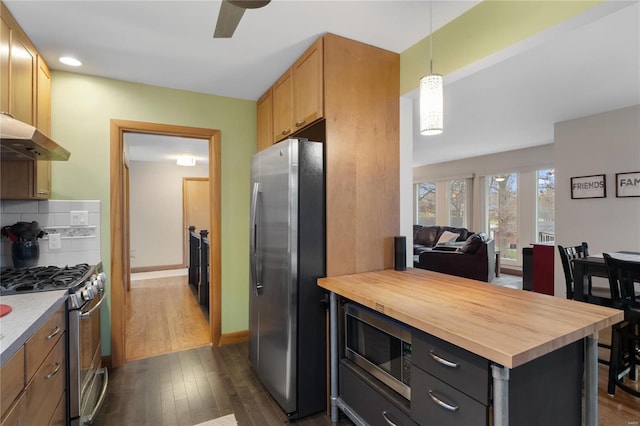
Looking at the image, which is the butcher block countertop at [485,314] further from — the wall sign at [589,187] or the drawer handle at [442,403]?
the wall sign at [589,187]

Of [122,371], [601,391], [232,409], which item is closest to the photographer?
[232,409]

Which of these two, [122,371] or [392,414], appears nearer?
[392,414]

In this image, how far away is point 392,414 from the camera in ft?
4.81

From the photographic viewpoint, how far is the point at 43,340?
4.45 feet

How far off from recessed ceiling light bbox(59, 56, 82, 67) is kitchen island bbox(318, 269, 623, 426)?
8.09 feet

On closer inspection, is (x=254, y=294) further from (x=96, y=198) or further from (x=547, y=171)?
(x=547, y=171)

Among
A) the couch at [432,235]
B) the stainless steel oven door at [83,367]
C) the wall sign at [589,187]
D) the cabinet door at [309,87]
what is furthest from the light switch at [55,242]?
the wall sign at [589,187]

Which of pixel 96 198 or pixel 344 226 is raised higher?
pixel 96 198

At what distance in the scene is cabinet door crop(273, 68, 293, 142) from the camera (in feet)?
8.22

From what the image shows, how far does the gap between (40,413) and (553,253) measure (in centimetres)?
560

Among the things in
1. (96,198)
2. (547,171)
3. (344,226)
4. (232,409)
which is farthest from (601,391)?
(547,171)

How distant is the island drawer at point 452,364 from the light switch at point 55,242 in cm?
273

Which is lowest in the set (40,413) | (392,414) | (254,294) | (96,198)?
(392,414)

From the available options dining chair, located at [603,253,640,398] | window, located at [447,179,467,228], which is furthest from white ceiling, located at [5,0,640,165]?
window, located at [447,179,467,228]
